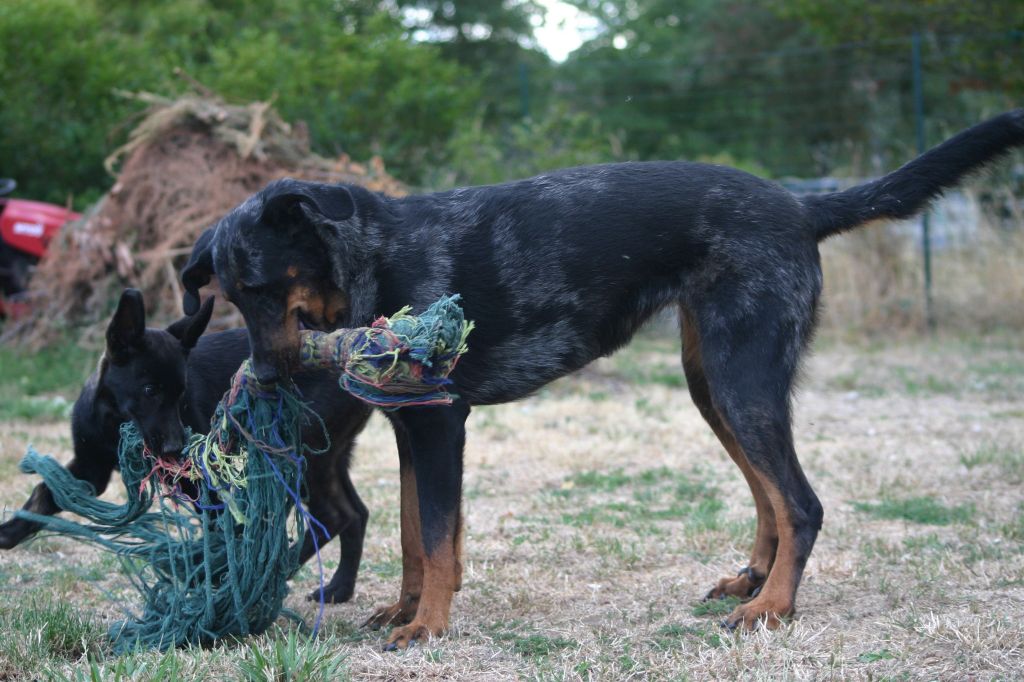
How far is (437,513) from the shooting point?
3881 millimetres

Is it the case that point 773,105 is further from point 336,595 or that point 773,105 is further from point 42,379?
point 336,595

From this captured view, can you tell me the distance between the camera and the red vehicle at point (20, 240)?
10.3 meters

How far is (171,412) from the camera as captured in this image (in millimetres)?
4344

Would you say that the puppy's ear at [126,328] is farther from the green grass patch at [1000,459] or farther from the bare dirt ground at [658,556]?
the green grass patch at [1000,459]

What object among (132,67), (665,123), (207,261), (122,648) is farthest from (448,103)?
(665,123)

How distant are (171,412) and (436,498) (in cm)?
125

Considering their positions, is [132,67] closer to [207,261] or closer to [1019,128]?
[207,261]

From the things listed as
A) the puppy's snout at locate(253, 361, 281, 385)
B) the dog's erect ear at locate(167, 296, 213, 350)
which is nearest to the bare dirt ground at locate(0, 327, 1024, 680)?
the puppy's snout at locate(253, 361, 281, 385)

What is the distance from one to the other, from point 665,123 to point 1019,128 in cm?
2225

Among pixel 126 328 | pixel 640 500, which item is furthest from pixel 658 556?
pixel 126 328

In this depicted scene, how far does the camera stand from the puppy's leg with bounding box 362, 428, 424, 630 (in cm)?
416

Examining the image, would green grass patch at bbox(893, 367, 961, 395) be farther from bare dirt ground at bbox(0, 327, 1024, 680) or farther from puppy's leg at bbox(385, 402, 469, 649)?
puppy's leg at bbox(385, 402, 469, 649)

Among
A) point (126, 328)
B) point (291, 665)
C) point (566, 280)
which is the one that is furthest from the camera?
point (126, 328)

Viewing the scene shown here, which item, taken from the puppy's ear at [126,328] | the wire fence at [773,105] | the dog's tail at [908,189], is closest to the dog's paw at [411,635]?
the puppy's ear at [126,328]
